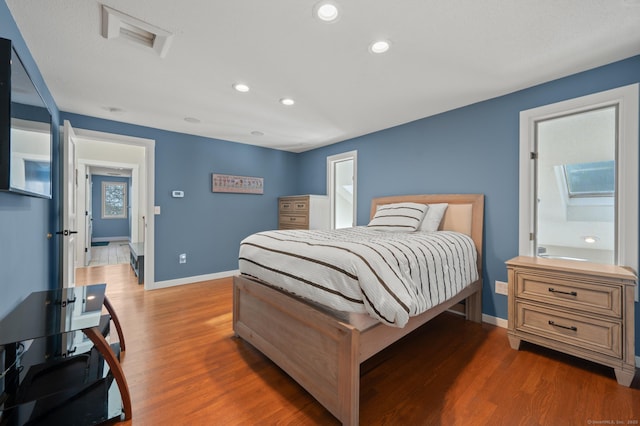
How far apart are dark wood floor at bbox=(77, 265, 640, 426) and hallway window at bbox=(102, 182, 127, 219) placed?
812 centimetres

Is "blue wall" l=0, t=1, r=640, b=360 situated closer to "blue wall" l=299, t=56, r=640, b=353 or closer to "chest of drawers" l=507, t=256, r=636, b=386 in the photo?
"blue wall" l=299, t=56, r=640, b=353

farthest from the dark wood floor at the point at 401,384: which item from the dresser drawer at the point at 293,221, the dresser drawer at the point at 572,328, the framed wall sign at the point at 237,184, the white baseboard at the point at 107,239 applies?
the white baseboard at the point at 107,239

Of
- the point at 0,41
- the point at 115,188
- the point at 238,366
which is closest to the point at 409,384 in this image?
the point at 238,366

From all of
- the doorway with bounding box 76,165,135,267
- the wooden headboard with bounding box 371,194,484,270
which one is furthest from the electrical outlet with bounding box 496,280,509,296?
the doorway with bounding box 76,165,135,267

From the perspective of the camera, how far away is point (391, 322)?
130 centimetres

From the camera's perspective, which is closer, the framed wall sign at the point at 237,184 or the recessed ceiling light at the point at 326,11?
the recessed ceiling light at the point at 326,11

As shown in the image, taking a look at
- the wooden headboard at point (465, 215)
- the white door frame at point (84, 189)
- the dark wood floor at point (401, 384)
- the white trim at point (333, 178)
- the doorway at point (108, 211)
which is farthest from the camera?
the doorway at point (108, 211)

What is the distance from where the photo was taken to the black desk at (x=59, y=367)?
1.31 metres

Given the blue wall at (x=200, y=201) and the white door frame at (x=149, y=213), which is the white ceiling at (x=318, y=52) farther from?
the blue wall at (x=200, y=201)

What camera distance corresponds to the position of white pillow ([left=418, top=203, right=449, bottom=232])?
9.28 ft

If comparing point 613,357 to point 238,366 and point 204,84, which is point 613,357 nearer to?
point 238,366

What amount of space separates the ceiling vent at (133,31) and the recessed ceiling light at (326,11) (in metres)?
0.99

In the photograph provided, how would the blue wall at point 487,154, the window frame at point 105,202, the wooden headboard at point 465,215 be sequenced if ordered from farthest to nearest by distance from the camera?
the window frame at point 105,202 → the wooden headboard at point 465,215 → the blue wall at point 487,154

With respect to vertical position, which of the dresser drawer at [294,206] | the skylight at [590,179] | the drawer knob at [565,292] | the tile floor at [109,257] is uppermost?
the skylight at [590,179]
